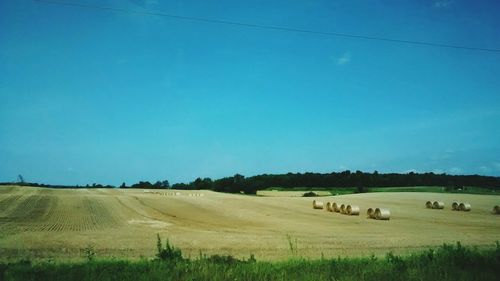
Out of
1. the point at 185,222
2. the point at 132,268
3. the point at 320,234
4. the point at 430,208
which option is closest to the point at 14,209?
the point at 185,222

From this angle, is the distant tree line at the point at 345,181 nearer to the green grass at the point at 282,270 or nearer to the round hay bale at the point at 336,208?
the round hay bale at the point at 336,208

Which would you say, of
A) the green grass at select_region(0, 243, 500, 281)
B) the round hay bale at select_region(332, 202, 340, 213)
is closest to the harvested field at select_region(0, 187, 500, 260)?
the round hay bale at select_region(332, 202, 340, 213)

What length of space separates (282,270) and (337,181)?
117 metres

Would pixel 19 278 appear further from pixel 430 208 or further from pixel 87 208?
pixel 430 208

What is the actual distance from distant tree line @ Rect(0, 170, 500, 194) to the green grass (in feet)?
310

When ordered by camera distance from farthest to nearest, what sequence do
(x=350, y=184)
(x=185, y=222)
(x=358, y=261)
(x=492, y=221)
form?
(x=350, y=184), (x=492, y=221), (x=185, y=222), (x=358, y=261)

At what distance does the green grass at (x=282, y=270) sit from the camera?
34.8ft

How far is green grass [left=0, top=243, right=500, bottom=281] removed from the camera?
10.6 meters

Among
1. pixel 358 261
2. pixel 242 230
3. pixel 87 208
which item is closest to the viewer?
pixel 358 261

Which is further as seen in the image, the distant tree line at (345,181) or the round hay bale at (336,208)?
the distant tree line at (345,181)

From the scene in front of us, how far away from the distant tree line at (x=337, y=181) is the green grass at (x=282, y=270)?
3721 inches

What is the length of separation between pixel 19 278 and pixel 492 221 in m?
35.9

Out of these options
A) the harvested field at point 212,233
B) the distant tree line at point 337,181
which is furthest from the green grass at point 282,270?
the distant tree line at point 337,181

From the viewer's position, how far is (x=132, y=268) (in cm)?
1166
